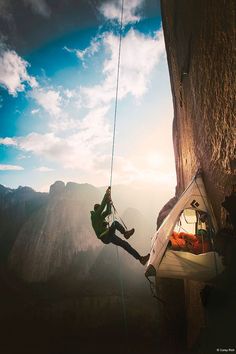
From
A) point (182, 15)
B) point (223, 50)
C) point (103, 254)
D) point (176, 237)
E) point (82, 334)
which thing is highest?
point (182, 15)

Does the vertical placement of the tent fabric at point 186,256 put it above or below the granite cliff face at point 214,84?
below

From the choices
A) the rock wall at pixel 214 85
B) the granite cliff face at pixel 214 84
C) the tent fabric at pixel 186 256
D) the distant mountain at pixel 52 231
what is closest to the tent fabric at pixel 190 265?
the tent fabric at pixel 186 256

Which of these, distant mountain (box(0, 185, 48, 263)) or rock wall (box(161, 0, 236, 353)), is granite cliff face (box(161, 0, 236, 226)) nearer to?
rock wall (box(161, 0, 236, 353))

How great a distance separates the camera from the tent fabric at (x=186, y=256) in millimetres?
4625

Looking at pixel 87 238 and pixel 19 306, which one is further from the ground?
pixel 87 238

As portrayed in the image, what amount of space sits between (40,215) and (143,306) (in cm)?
3020

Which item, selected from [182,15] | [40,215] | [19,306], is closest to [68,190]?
[40,215]

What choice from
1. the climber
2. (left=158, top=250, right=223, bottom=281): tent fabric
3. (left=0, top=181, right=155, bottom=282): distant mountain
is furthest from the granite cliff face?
(left=0, top=181, right=155, bottom=282): distant mountain

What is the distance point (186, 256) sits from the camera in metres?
5.06

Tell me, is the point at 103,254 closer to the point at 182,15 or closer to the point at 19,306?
the point at 19,306

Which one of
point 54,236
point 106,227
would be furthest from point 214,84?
point 54,236

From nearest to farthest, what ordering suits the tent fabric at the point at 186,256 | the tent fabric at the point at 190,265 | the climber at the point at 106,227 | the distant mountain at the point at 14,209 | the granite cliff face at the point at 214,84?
1. the granite cliff face at the point at 214,84
2. the tent fabric at the point at 190,265
3. the tent fabric at the point at 186,256
4. the climber at the point at 106,227
5. the distant mountain at the point at 14,209

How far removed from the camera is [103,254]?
42938 mm

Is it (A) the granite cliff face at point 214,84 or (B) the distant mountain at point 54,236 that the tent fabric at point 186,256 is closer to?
(A) the granite cliff face at point 214,84
